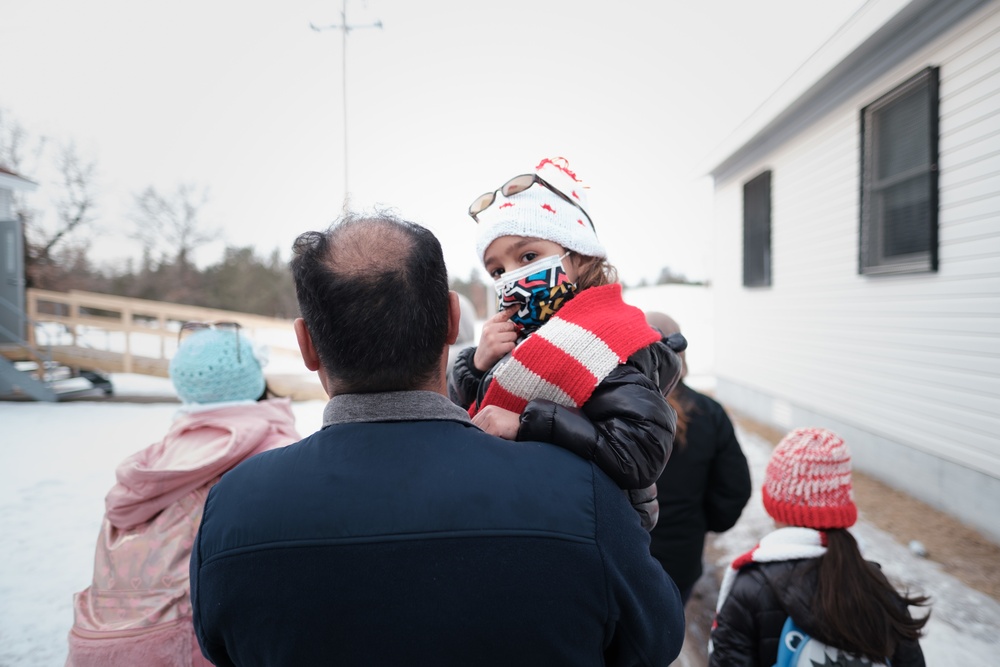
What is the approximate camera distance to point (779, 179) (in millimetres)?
8984

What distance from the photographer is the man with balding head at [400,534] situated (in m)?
0.91

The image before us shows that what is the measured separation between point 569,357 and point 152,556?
1788 mm

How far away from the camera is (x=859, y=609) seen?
167 centimetres

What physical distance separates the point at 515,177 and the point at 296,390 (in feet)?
38.8

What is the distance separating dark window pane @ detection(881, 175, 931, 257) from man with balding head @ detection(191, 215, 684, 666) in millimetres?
6153

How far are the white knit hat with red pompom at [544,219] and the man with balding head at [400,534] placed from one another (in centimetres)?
69

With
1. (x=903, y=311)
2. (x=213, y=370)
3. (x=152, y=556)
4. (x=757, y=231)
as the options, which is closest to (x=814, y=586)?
(x=152, y=556)

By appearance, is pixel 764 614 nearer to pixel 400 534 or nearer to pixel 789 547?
pixel 789 547

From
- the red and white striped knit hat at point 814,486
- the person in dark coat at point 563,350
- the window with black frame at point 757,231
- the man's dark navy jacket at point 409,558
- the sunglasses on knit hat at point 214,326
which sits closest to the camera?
the man's dark navy jacket at point 409,558

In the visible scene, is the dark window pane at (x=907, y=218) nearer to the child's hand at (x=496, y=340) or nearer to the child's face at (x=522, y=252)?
the child's face at (x=522, y=252)

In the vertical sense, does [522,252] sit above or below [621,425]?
above

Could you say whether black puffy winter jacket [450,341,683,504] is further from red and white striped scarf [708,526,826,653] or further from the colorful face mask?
red and white striped scarf [708,526,826,653]

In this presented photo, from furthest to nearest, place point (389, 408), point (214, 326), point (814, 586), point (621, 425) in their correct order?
point (214, 326)
point (814, 586)
point (621, 425)
point (389, 408)

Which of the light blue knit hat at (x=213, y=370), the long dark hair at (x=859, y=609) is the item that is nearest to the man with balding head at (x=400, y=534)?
the long dark hair at (x=859, y=609)
